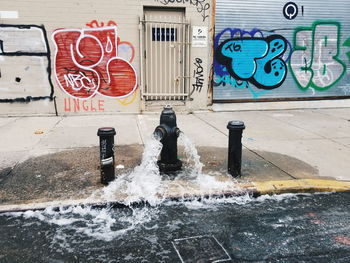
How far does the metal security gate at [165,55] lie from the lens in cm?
931

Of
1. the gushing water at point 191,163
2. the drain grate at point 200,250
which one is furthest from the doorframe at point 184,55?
the drain grate at point 200,250

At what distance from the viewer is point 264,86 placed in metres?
10.4

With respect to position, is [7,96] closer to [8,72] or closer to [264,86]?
[8,72]

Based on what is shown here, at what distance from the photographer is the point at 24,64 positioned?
891 cm

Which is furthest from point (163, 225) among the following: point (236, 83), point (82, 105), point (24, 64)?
point (236, 83)

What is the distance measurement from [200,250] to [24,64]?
7800mm

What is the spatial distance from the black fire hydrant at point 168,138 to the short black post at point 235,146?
747 millimetres

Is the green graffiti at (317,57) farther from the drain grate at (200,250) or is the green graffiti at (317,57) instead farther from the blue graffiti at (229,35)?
the drain grate at (200,250)

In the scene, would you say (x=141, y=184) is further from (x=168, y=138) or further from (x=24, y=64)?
(x=24, y=64)

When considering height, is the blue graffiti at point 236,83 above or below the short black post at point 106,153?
above

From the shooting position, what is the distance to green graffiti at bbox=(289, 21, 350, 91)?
1037 centimetres

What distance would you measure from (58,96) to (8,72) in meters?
1.41

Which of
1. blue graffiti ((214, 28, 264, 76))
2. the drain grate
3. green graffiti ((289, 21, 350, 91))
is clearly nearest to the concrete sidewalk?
the drain grate

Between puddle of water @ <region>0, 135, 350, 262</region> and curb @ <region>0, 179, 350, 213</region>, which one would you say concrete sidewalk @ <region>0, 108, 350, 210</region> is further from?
puddle of water @ <region>0, 135, 350, 262</region>
